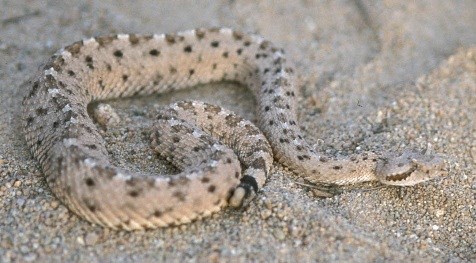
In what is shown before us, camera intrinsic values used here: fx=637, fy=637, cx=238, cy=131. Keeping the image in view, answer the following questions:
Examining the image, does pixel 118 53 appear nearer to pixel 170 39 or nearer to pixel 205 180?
pixel 170 39

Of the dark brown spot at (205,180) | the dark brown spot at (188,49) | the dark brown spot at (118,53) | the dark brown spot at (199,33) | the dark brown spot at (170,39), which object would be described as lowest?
the dark brown spot at (205,180)

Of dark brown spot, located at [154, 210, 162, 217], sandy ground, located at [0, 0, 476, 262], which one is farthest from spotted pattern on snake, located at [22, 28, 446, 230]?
sandy ground, located at [0, 0, 476, 262]

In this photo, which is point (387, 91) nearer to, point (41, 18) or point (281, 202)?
point (281, 202)

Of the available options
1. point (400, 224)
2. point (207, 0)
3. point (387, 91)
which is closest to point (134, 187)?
point (400, 224)

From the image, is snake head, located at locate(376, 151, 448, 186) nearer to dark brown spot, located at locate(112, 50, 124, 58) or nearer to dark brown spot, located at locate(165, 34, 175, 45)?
dark brown spot, located at locate(165, 34, 175, 45)

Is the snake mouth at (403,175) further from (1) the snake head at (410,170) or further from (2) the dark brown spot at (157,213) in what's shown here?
(2) the dark brown spot at (157,213)

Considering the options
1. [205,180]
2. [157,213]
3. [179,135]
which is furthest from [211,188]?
[179,135]

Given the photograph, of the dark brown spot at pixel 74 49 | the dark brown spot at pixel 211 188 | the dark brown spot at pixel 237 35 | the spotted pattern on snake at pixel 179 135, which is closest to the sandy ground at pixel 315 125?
the spotted pattern on snake at pixel 179 135
